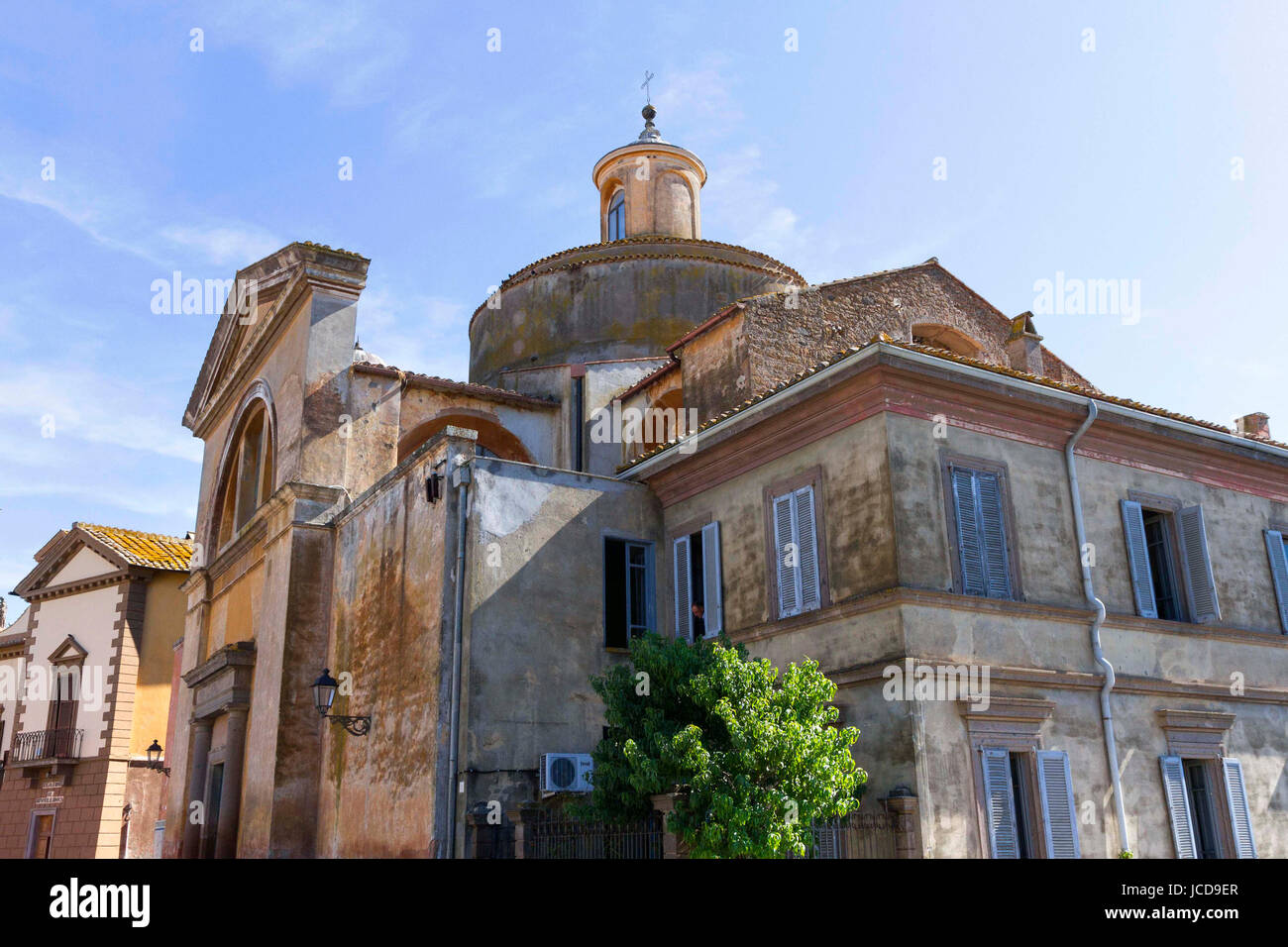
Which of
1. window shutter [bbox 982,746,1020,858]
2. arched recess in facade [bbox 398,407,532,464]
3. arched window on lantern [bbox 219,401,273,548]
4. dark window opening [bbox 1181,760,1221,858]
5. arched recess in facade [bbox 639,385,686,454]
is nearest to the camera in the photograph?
window shutter [bbox 982,746,1020,858]

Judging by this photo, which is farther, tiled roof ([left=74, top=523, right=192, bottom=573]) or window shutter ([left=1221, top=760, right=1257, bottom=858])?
tiled roof ([left=74, top=523, right=192, bottom=573])

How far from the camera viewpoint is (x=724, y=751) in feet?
33.7

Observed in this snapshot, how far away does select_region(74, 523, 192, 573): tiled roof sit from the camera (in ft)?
97.6

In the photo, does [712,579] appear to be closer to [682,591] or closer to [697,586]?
[697,586]

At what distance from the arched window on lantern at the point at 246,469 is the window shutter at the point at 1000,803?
15.3 meters

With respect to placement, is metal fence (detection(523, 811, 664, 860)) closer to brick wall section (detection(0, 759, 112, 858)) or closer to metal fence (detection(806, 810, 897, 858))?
metal fence (detection(806, 810, 897, 858))

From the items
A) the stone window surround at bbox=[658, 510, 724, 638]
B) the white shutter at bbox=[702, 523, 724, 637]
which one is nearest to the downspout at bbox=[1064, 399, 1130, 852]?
the white shutter at bbox=[702, 523, 724, 637]

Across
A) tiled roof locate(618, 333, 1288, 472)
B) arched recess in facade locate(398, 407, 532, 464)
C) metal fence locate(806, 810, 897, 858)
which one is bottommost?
metal fence locate(806, 810, 897, 858)

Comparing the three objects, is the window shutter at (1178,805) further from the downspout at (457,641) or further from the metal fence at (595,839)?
the downspout at (457,641)

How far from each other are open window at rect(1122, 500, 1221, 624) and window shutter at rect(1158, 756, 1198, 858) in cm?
183

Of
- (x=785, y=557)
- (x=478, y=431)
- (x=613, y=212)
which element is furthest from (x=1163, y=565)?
(x=613, y=212)

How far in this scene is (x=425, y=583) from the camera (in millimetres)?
13984
